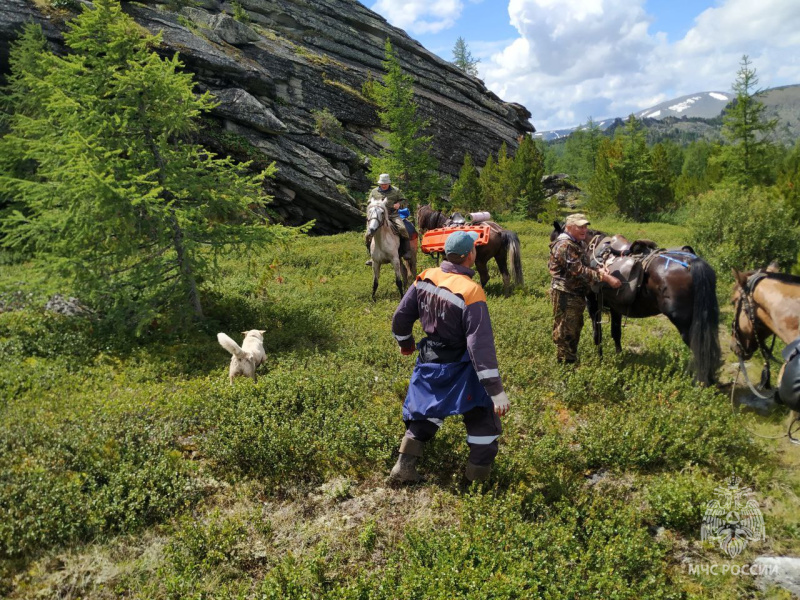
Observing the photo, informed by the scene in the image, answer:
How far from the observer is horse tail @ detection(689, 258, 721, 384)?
628 cm

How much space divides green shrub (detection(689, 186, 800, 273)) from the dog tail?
17364 millimetres

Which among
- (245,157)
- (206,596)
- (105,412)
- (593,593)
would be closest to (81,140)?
(105,412)

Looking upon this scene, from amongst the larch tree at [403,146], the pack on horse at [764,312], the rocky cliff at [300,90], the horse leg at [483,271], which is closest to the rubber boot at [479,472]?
the pack on horse at [764,312]

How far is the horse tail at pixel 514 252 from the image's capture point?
11.9 m

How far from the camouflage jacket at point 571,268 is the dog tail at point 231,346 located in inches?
202

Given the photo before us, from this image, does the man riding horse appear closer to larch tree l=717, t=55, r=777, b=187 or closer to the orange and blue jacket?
the orange and blue jacket

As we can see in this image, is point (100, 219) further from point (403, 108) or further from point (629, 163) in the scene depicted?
point (629, 163)

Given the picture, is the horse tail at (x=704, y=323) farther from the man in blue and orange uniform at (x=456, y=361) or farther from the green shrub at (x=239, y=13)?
the green shrub at (x=239, y=13)

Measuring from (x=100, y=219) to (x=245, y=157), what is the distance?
17.7m

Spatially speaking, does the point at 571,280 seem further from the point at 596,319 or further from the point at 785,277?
the point at 785,277

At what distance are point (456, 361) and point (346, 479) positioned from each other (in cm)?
189

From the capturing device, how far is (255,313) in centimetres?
1033

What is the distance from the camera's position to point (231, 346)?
665 centimetres

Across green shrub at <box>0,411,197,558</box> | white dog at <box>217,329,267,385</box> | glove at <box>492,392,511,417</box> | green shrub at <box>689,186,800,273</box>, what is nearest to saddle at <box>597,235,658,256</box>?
glove at <box>492,392,511,417</box>
